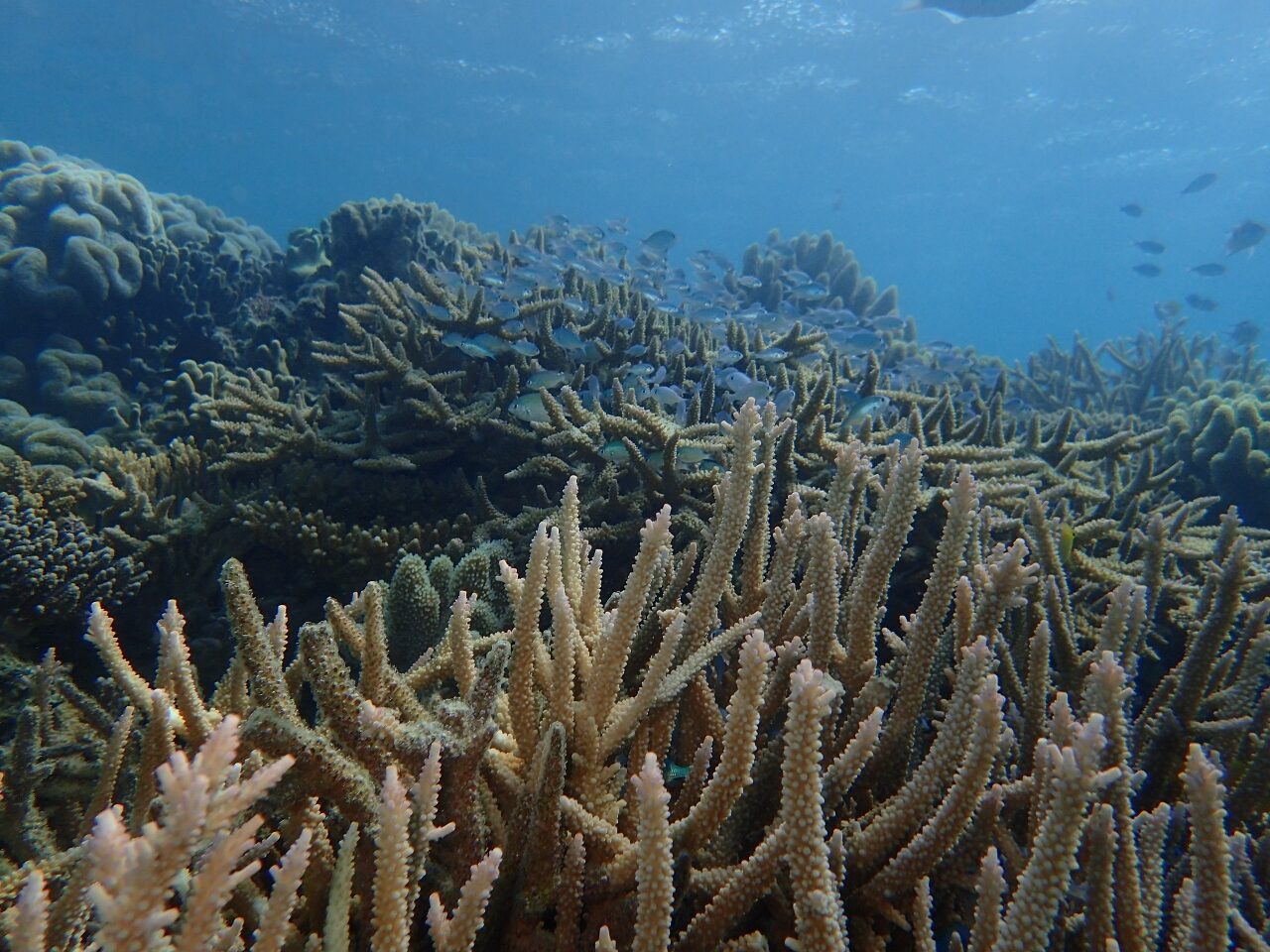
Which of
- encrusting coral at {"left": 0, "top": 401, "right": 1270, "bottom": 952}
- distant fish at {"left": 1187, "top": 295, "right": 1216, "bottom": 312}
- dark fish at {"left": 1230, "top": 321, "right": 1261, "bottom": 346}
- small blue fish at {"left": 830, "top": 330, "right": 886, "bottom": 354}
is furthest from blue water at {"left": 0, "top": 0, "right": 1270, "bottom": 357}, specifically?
encrusting coral at {"left": 0, "top": 401, "right": 1270, "bottom": 952}

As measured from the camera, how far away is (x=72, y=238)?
8164 mm

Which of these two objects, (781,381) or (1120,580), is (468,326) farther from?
(1120,580)

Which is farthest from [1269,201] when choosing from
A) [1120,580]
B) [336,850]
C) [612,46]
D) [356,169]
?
[356,169]

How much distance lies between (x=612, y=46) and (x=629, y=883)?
159ft

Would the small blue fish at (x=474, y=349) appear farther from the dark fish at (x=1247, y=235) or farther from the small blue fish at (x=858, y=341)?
the dark fish at (x=1247, y=235)

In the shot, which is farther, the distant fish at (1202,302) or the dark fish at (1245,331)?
the distant fish at (1202,302)

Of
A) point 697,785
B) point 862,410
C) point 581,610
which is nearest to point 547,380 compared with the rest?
point 862,410

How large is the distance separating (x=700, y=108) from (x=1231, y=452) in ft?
167

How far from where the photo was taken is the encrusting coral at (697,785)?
42.0 inches

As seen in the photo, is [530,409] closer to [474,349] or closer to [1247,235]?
[474,349]

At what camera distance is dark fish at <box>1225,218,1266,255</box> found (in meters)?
15.5

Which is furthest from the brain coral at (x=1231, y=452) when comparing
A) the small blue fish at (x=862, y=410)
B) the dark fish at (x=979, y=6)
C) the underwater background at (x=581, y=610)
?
the dark fish at (x=979, y=6)

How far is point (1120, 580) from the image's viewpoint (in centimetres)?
324

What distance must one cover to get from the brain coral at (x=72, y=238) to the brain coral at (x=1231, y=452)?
11942 millimetres
